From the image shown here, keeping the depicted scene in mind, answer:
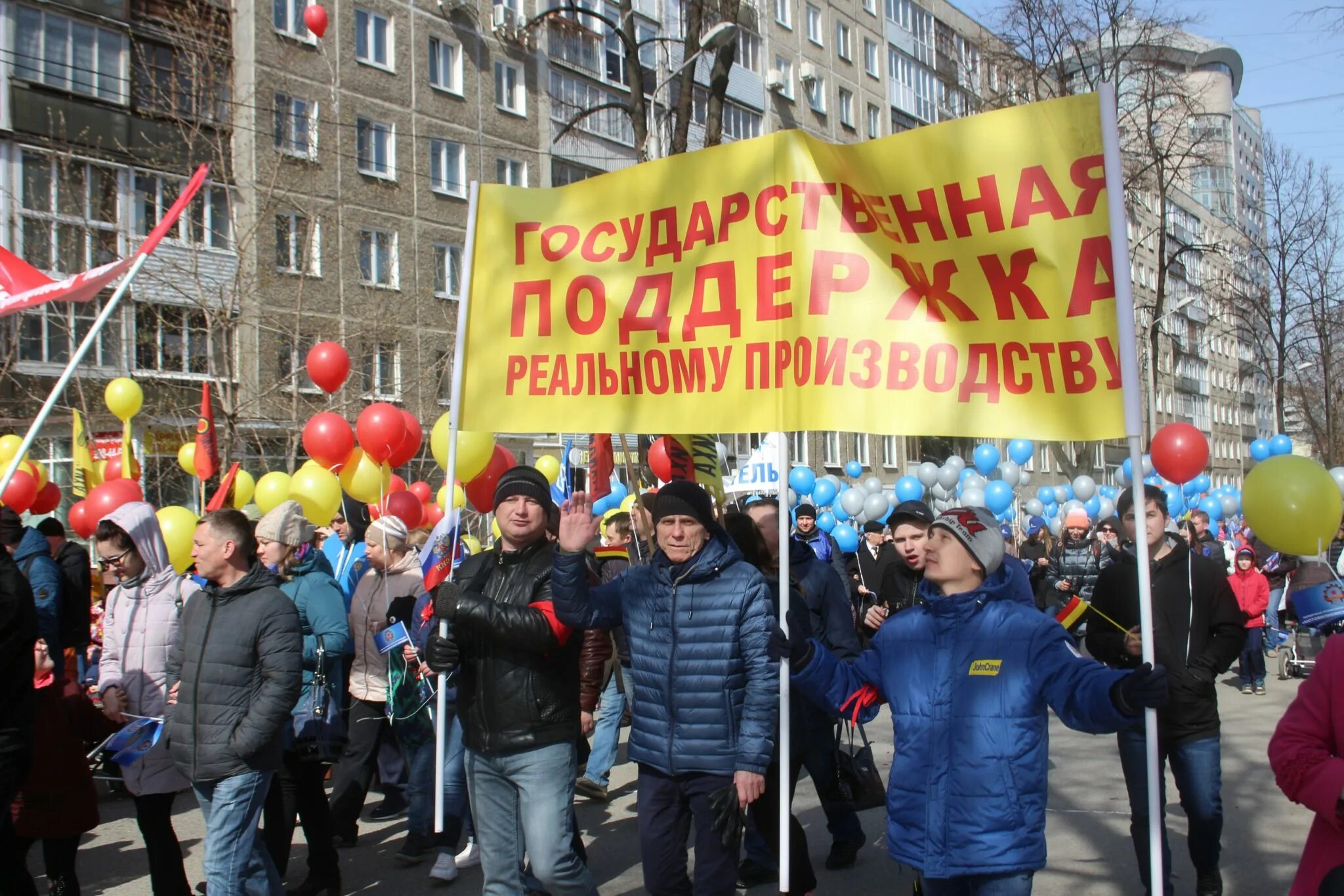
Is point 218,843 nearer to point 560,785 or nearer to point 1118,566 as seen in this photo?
point 560,785

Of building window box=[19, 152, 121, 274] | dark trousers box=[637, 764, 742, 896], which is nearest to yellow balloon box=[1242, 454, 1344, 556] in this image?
dark trousers box=[637, 764, 742, 896]

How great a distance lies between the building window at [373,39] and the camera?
28859mm

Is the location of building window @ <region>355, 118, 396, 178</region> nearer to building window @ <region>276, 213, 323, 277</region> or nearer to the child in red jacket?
building window @ <region>276, 213, 323, 277</region>

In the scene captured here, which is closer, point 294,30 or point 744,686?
point 744,686

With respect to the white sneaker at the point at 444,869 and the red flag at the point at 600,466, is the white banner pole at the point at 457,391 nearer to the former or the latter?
the white sneaker at the point at 444,869

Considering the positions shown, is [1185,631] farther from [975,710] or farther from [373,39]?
[373,39]

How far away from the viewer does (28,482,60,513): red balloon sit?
1094 centimetres

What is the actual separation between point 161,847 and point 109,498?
17.6ft

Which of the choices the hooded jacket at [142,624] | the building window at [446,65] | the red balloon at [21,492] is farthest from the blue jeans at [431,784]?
the building window at [446,65]

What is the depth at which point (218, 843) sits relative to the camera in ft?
14.9

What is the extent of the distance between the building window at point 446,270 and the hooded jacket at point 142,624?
82.8ft

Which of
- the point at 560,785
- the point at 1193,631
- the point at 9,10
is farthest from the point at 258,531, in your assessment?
the point at 9,10

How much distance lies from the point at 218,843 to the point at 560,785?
1.34 meters

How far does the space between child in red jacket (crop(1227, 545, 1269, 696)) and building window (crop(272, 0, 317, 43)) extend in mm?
22395
